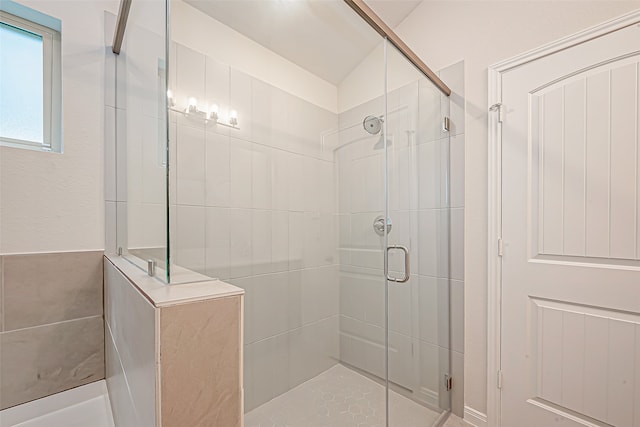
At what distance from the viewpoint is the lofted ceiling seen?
1.12 meters

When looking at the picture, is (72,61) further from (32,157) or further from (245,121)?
(245,121)

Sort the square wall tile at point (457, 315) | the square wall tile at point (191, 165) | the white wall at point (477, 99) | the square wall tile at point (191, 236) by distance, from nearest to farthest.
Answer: the square wall tile at point (191, 236), the square wall tile at point (191, 165), the white wall at point (477, 99), the square wall tile at point (457, 315)

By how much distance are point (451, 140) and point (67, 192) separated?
78.3 inches

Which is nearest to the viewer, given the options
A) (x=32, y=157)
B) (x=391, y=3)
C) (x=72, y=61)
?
(x=32, y=157)

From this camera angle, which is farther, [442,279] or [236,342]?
[442,279]

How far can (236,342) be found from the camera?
21.6 inches

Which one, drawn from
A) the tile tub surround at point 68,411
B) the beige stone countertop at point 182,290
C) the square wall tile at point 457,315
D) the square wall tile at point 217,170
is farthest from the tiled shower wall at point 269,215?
the square wall tile at point 457,315

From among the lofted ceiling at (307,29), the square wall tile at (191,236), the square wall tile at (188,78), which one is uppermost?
the lofted ceiling at (307,29)

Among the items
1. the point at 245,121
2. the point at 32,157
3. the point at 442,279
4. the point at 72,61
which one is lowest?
the point at 442,279

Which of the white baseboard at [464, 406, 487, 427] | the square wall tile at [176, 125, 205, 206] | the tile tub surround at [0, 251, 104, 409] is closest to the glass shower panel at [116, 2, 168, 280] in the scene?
the square wall tile at [176, 125, 205, 206]

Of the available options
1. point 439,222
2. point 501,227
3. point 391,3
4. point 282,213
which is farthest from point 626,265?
point 391,3

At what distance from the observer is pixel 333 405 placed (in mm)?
1192

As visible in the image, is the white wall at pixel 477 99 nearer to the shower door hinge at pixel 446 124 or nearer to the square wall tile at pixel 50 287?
the shower door hinge at pixel 446 124

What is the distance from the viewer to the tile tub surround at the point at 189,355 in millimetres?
476
